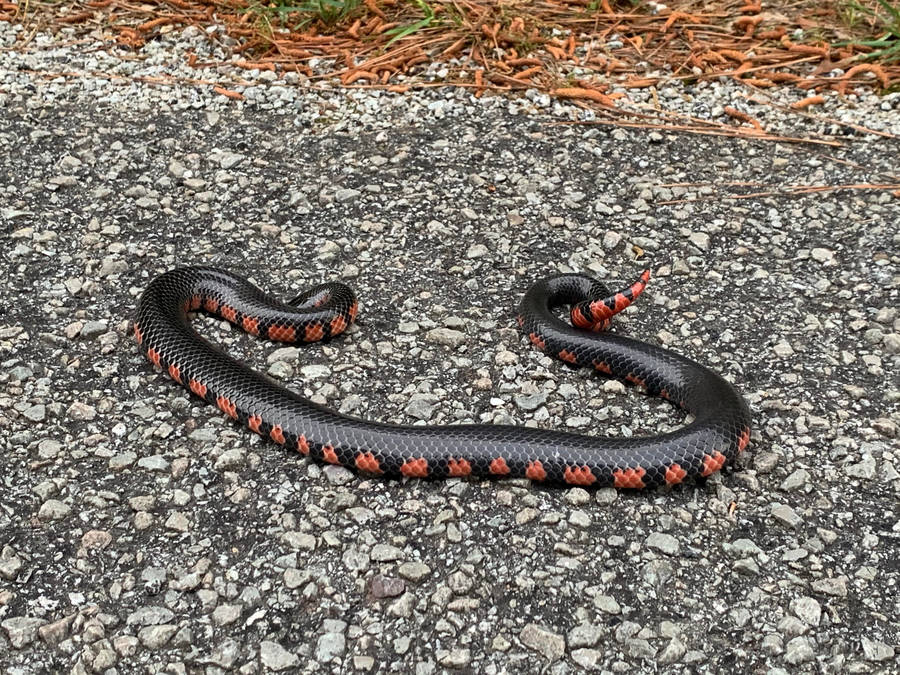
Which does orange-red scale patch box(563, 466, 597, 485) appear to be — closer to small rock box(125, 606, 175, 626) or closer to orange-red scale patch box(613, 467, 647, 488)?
orange-red scale patch box(613, 467, 647, 488)

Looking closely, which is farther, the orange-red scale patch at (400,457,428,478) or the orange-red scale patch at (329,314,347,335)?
the orange-red scale patch at (329,314,347,335)

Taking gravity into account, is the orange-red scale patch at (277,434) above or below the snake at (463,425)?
below

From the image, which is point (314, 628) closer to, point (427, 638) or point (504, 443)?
point (427, 638)

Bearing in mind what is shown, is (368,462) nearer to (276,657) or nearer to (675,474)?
(276,657)

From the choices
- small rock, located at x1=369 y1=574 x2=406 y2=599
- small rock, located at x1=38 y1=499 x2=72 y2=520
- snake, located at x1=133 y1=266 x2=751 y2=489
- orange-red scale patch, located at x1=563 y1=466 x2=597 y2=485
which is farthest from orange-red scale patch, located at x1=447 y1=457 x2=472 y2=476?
small rock, located at x1=38 y1=499 x2=72 y2=520

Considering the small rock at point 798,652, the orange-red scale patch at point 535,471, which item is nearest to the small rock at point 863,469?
the small rock at point 798,652

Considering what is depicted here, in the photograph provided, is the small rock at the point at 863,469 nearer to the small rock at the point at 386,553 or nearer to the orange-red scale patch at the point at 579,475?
the orange-red scale patch at the point at 579,475
